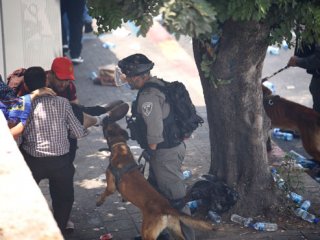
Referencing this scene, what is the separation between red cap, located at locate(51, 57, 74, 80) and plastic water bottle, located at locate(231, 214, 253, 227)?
2.42 meters

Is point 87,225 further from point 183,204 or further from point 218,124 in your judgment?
point 218,124

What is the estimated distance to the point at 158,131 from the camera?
6.45 meters

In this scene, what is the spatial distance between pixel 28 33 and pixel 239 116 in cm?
395

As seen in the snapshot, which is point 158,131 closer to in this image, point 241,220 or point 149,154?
point 149,154

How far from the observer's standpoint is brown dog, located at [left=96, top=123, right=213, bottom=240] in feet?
20.1

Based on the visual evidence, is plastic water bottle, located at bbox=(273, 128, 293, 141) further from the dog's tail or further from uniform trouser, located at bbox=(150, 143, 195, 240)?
the dog's tail

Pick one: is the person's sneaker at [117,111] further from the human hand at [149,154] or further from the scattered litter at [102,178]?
the scattered litter at [102,178]

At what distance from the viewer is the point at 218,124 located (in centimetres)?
752

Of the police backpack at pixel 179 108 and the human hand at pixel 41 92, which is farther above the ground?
the human hand at pixel 41 92

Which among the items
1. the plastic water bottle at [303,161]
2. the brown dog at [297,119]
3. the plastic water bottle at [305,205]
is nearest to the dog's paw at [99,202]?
the plastic water bottle at [305,205]

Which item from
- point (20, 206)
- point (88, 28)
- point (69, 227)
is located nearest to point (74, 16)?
point (88, 28)

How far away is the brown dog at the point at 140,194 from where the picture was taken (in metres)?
6.12

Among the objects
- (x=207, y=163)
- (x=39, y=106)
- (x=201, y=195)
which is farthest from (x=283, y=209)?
(x=39, y=106)

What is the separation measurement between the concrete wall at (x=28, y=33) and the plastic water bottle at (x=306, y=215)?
4.55 m
